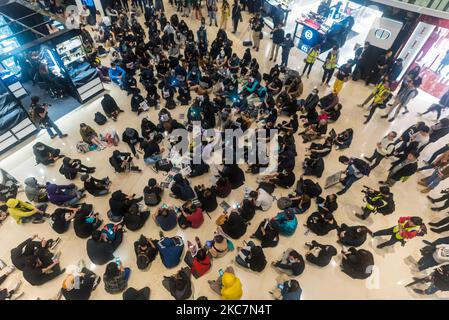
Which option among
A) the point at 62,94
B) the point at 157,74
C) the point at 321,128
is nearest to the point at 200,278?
the point at 321,128

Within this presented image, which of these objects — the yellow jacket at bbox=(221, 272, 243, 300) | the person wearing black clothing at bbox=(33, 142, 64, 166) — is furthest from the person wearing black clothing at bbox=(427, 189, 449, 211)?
the person wearing black clothing at bbox=(33, 142, 64, 166)

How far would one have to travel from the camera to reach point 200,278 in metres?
5.83

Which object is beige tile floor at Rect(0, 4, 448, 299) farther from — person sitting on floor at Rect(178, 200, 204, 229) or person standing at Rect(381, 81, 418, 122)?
person standing at Rect(381, 81, 418, 122)

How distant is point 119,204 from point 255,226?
3.28m

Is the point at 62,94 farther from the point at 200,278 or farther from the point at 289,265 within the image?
the point at 289,265

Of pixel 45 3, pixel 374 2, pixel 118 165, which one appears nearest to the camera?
pixel 118 165

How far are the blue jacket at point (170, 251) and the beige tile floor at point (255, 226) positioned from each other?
9.3 inches

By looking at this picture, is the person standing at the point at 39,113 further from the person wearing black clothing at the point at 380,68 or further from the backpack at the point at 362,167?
the person wearing black clothing at the point at 380,68

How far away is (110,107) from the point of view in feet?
30.1

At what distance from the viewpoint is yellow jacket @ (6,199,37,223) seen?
619 centimetres

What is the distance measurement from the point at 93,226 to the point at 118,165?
1812mm

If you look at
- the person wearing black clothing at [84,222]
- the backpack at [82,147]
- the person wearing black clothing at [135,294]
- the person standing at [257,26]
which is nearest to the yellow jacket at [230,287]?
the person wearing black clothing at [135,294]

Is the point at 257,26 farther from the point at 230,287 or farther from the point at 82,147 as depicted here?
the point at 230,287

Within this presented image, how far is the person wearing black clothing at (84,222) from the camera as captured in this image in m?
6.03
